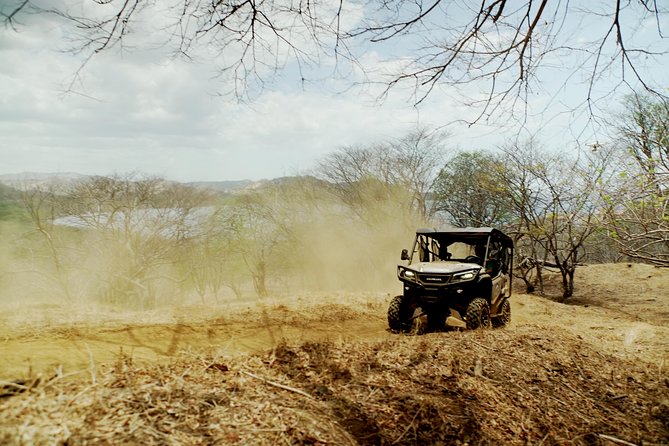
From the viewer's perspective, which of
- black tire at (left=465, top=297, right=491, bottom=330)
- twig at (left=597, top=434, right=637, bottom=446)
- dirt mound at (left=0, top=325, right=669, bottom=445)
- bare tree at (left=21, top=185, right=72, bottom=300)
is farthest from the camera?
bare tree at (left=21, top=185, right=72, bottom=300)

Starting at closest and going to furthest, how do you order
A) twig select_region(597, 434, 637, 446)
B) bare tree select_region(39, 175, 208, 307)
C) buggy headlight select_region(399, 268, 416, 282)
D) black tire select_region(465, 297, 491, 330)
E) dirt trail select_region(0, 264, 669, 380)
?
twig select_region(597, 434, 637, 446), dirt trail select_region(0, 264, 669, 380), black tire select_region(465, 297, 491, 330), buggy headlight select_region(399, 268, 416, 282), bare tree select_region(39, 175, 208, 307)

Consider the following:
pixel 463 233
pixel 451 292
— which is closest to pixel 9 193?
→ pixel 463 233

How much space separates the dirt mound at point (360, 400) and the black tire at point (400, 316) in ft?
7.72

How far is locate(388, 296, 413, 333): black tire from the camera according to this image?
25.7ft

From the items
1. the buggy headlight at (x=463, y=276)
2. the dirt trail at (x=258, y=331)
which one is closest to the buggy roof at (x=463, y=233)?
the buggy headlight at (x=463, y=276)

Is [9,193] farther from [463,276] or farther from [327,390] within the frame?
[327,390]

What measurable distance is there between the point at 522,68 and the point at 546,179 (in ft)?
50.5

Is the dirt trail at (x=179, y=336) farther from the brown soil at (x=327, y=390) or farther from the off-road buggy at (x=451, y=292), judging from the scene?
the off-road buggy at (x=451, y=292)

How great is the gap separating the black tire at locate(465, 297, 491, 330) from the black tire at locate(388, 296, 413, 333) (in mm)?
1154

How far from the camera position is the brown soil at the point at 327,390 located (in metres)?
2.35

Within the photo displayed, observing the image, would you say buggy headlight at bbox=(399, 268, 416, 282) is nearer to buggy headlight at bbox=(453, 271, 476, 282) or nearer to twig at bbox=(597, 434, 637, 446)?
buggy headlight at bbox=(453, 271, 476, 282)

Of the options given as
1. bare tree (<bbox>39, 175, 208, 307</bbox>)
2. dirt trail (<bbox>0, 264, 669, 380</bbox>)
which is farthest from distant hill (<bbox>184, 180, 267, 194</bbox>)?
dirt trail (<bbox>0, 264, 669, 380</bbox>)

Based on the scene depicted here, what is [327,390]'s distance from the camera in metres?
3.52

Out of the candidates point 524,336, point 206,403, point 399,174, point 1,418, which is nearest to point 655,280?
point 399,174
